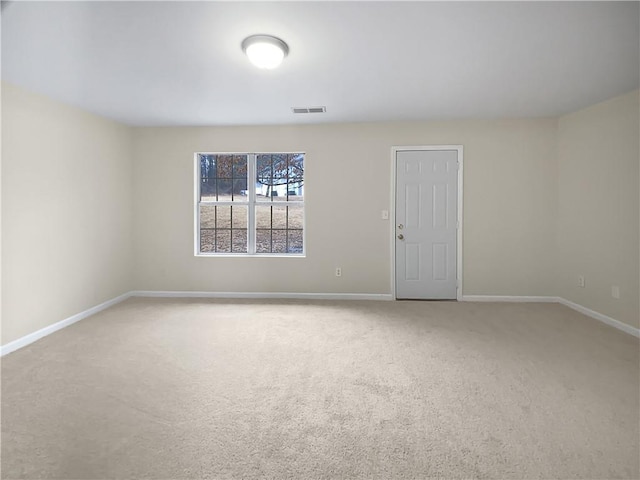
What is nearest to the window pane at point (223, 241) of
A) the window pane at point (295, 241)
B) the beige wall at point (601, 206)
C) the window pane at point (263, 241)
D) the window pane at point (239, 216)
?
the window pane at point (239, 216)

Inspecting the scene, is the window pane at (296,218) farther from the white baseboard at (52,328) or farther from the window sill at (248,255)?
the white baseboard at (52,328)

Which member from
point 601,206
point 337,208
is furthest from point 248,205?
point 601,206

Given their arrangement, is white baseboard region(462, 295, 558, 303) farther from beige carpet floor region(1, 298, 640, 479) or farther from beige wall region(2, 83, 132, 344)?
beige wall region(2, 83, 132, 344)

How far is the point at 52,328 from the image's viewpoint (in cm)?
333

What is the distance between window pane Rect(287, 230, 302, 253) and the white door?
1353 mm

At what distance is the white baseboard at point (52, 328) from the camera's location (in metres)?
2.87

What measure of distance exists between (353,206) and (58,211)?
3.34 metres

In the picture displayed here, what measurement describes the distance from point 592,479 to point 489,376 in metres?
0.92

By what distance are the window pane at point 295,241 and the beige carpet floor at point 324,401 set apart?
4.76 ft

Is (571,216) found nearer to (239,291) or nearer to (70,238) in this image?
(239,291)

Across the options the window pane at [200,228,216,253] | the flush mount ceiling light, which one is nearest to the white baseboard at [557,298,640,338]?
the flush mount ceiling light

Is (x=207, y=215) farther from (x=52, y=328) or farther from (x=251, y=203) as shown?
(x=52, y=328)

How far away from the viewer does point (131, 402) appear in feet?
6.72

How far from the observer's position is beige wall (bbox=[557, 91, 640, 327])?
328cm
